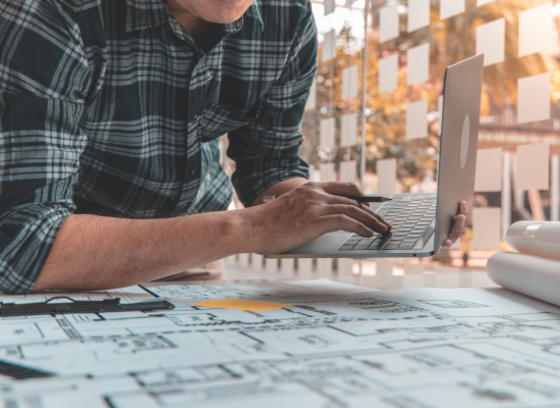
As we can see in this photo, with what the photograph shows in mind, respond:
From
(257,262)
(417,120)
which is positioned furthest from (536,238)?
(257,262)

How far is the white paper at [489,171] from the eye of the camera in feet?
4.46

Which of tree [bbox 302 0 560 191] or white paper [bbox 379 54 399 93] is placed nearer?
white paper [bbox 379 54 399 93]

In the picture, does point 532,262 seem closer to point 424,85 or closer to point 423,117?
point 423,117

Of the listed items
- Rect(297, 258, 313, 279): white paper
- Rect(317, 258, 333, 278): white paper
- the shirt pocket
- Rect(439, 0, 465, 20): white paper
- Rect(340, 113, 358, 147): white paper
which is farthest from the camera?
Rect(297, 258, 313, 279): white paper

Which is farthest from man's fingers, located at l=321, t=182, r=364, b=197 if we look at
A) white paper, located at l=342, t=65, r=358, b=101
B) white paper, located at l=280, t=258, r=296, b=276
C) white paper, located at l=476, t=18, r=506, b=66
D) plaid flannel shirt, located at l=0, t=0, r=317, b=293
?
white paper, located at l=280, t=258, r=296, b=276

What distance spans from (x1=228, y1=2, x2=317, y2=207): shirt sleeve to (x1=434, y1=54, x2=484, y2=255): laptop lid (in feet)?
1.62

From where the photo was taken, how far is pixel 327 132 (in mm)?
2260

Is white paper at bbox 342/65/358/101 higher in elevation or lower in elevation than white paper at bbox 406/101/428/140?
higher

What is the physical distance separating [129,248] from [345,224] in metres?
0.36

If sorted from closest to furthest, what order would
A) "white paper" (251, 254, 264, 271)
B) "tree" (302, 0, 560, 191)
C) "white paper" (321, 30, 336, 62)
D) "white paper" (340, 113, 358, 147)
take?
1. "white paper" (340, 113, 358, 147)
2. "white paper" (321, 30, 336, 62)
3. "white paper" (251, 254, 264, 271)
4. "tree" (302, 0, 560, 191)

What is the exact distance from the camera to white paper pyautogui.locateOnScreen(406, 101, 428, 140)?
1647 mm

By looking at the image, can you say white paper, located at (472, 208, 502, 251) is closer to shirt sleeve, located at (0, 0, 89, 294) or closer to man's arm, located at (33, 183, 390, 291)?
man's arm, located at (33, 183, 390, 291)

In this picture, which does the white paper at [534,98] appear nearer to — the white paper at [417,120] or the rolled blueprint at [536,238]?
the white paper at [417,120]

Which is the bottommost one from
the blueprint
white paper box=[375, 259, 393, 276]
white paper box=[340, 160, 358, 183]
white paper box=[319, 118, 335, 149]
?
white paper box=[375, 259, 393, 276]
